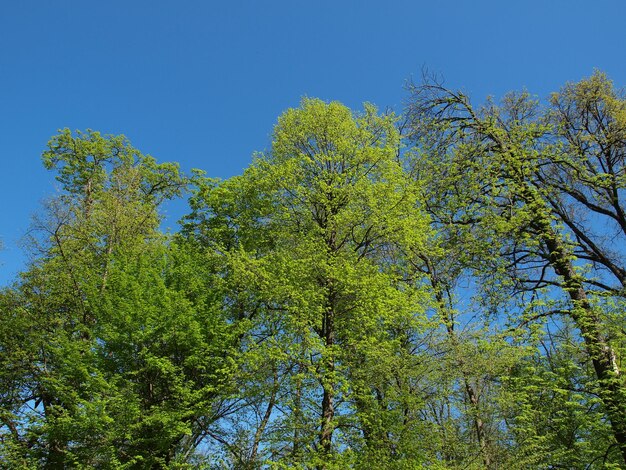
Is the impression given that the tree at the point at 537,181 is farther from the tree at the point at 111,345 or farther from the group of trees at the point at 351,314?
the tree at the point at 111,345

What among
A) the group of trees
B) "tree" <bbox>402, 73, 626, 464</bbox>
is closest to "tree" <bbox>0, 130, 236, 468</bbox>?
the group of trees

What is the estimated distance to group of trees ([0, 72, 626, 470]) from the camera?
10.3m

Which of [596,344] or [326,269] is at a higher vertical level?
[326,269]

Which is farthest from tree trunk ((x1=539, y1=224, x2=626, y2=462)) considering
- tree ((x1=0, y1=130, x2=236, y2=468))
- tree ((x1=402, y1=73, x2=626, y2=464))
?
tree ((x1=0, y1=130, x2=236, y2=468))

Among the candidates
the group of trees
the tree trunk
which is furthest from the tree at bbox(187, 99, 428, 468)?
the tree trunk

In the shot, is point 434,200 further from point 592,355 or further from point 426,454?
point 426,454

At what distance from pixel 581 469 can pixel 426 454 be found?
12.2ft

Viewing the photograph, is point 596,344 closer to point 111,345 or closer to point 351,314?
point 351,314

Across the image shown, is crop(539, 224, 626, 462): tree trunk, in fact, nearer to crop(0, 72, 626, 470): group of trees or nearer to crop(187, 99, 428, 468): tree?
crop(0, 72, 626, 470): group of trees

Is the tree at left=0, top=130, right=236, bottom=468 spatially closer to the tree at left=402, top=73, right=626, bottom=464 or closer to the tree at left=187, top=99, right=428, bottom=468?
the tree at left=187, top=99, right=428, bottom=468

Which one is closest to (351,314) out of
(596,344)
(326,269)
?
(326,269)

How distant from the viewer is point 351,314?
13.1m

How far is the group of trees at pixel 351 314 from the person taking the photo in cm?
1029

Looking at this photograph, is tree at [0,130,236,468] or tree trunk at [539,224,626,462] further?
tree at [0,130,236,468]
